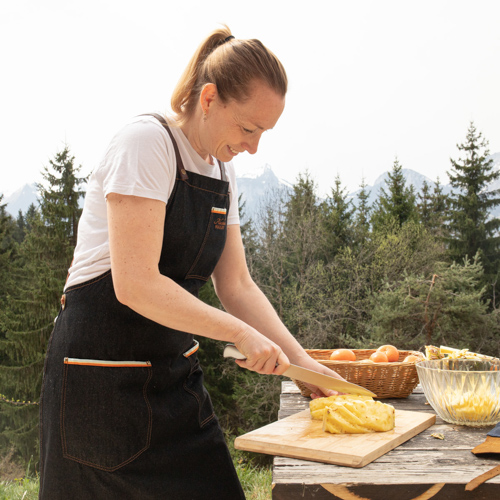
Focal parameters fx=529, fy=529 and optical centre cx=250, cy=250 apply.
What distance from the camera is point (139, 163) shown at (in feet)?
3.88

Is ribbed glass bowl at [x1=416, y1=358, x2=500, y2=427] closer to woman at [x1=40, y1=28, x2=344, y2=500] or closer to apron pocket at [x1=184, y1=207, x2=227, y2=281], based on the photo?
woman at [x1=40, y1=28, x2=344, y2=500]

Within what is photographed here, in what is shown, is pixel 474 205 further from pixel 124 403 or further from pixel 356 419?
pixel 124 403

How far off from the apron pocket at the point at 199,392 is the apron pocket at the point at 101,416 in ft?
0.56

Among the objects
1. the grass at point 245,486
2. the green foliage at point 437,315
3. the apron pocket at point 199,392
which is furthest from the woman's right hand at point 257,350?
the green foliage at point 437,315

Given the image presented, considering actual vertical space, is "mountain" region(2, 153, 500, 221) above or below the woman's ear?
above

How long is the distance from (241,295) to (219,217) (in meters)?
0.29

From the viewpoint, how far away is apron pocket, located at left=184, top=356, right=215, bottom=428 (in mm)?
1408

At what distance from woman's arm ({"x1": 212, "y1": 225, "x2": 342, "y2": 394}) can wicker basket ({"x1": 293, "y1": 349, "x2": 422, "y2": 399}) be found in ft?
0.53

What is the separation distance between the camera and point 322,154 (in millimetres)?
18625

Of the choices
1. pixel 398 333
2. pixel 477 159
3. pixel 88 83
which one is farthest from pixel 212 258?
pixel 88 83

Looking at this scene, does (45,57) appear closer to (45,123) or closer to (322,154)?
(45,123)

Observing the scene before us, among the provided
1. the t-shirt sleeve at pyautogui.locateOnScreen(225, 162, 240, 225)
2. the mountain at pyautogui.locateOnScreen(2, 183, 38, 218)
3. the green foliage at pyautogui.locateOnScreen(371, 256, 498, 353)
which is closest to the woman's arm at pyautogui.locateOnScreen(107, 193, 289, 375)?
the t-shirt sleeve at pyautogui.locateOnScreen(225, 162, 240, 225)

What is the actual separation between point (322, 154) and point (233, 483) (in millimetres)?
17877

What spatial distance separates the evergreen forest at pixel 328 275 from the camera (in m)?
11.2
